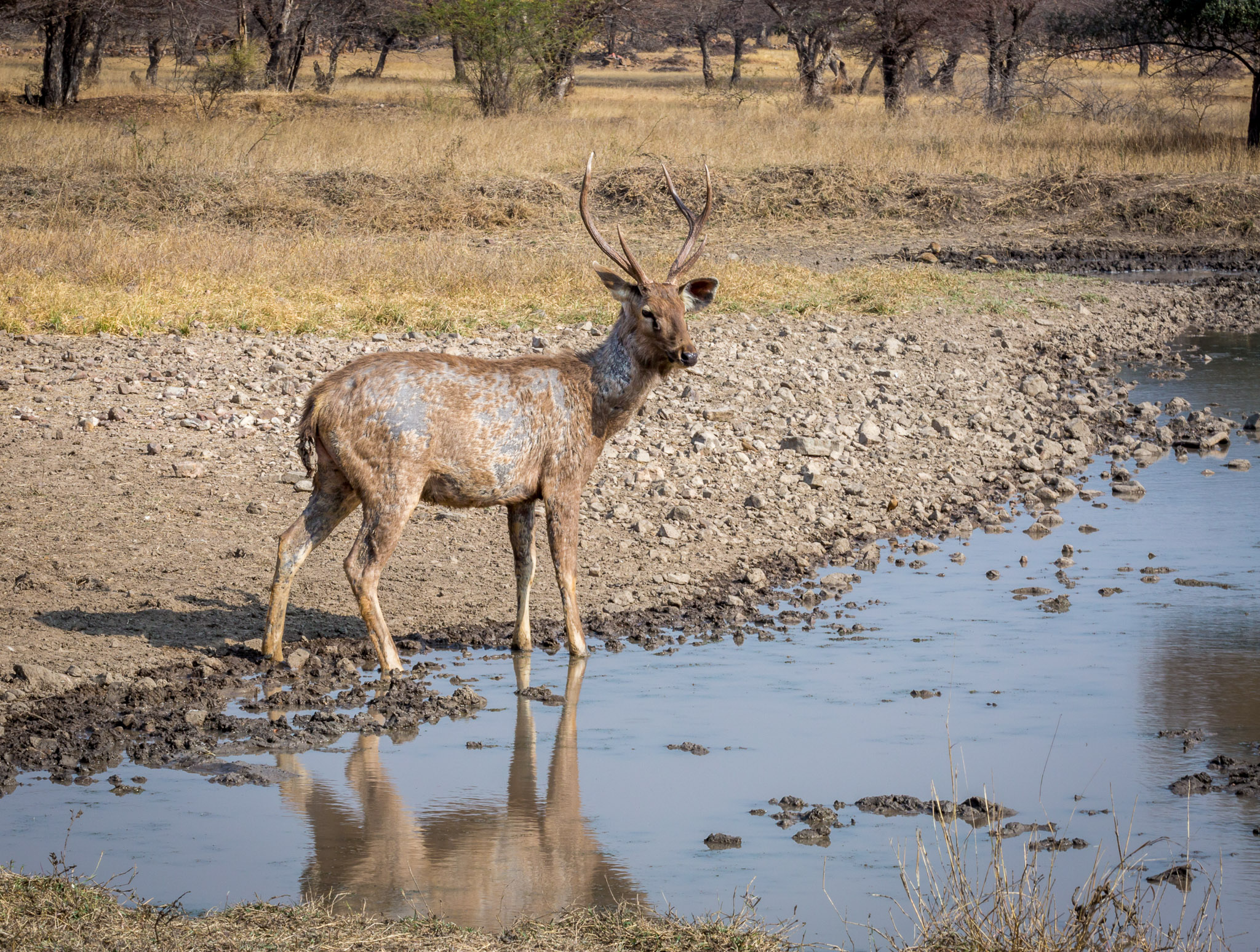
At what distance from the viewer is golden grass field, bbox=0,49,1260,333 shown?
15.1m

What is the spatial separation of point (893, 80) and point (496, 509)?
3391cm

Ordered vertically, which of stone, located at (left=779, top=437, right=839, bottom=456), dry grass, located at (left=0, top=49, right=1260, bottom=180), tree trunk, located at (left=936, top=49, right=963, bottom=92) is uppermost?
tree trunk, located at (left=936, top=49, right=963, bottom=92)

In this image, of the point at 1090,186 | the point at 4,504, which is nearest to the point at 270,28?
the point at 1090,186

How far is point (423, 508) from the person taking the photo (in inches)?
369

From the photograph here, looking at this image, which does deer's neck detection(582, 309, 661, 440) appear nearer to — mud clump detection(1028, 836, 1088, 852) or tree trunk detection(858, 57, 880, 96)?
mud clump detection(1028, 836, 1088, 852)

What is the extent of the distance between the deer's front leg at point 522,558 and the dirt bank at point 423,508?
22cm

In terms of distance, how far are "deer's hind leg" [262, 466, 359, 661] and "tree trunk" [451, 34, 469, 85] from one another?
29.3m

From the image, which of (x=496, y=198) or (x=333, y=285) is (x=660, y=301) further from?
(x=496, y=198)

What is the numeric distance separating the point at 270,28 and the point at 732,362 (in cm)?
3696

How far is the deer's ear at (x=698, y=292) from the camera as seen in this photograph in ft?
24.1

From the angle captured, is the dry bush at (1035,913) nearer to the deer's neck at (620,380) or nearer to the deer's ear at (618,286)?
the deer's neck at (620,380)

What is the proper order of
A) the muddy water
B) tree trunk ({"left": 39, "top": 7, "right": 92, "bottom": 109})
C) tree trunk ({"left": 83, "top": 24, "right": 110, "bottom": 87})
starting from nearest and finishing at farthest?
the muddy water, tree trunk ({"left": 39, "top": 7, "right": 92, "bottom": 109}), tree trunk ({"left": 83, "top": 24, "right": 110, "bottom": 87})

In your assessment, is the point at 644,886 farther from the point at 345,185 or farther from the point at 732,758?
the point at 345,185

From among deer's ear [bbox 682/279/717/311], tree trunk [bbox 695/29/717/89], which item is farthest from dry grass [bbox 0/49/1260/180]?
deer's ear [bbox 682/279/717/311]
